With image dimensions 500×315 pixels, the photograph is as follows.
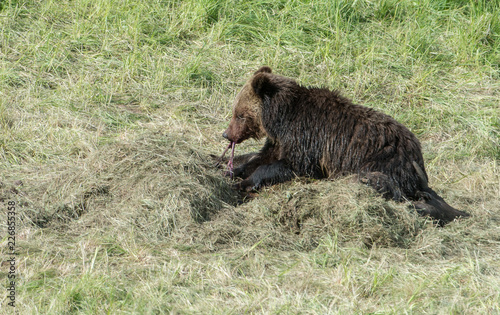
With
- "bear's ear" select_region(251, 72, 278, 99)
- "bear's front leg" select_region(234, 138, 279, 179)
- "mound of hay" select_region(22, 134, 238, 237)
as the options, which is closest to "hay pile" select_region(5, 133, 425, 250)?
"mound of hay" select_region(22, 134, 238, 237)

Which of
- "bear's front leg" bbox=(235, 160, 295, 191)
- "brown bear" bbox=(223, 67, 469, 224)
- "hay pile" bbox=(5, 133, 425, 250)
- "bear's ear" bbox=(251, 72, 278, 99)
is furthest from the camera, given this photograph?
"bear's ear" bbox=(251, 72, 278, 99)

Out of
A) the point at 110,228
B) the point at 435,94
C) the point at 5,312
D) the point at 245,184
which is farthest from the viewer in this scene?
the point at 435,94

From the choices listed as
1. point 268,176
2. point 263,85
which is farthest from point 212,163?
point 263,85

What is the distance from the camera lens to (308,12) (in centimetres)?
988

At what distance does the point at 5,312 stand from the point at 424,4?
27.6 ft

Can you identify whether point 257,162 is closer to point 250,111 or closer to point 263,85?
point 250,111

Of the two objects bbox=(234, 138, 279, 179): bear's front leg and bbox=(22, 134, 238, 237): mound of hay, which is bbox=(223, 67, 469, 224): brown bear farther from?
bbox=(22, 134, 238, 237): mound of hay

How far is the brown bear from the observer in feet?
19.3

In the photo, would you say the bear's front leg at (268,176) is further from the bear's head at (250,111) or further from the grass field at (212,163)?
the bear's head at (250,111)

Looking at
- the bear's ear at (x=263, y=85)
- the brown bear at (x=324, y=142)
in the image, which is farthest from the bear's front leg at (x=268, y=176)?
the bear's ear at (x=263, y=85)

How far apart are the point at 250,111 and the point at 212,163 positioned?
0.83 m

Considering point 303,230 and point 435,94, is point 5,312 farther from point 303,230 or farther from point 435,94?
point 435,94

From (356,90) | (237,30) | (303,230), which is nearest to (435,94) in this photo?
(356,90)

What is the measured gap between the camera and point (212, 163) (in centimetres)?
636
